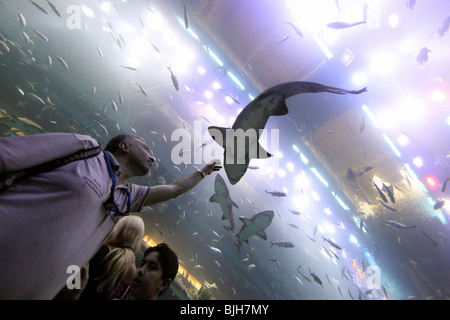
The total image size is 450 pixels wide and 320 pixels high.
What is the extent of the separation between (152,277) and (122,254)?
47 cm

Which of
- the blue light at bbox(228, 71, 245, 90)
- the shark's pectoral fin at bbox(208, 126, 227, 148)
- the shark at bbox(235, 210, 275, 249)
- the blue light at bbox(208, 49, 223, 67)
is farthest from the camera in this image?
the blue light at bbox(228, 71, 245, 90)

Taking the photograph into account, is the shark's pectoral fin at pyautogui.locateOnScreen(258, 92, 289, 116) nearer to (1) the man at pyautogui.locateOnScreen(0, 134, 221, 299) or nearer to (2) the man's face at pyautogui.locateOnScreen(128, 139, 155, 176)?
(2) the man's face at pyautogui.locateOnScreen(128, 139, 155, 176)

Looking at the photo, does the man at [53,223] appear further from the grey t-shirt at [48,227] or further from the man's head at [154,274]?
the man's head at [154,274]

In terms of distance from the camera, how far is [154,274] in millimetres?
1725

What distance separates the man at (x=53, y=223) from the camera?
2.92 ft

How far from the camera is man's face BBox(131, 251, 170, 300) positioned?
1.67m

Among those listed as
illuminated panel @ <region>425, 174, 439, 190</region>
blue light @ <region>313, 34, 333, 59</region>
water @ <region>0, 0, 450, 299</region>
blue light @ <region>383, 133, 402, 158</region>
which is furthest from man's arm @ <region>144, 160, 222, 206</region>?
illuminated panel @ <region>425, 174, 439, 190</region>

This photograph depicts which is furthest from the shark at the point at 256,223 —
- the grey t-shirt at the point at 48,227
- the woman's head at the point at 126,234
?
the grey t-shirt at the point at 48,227

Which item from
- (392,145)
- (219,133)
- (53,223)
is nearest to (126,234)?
(53,223)

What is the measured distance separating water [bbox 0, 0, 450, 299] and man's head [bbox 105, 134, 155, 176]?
718 cm

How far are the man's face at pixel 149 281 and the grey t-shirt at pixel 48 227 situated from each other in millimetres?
654

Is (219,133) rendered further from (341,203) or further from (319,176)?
(341,203)

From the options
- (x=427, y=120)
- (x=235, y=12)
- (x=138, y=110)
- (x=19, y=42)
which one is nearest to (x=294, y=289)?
(x=427, y=120)
